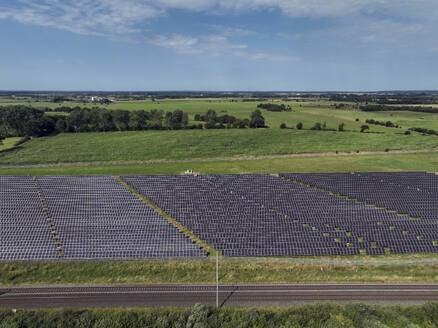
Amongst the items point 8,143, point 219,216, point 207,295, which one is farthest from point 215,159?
point 8,143

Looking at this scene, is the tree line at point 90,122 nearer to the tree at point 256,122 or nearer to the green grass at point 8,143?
the tree at point 256,122

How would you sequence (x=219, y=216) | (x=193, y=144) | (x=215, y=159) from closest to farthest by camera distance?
(x=219, y=216) → (x=215, y=159) → (x=193, y=144)

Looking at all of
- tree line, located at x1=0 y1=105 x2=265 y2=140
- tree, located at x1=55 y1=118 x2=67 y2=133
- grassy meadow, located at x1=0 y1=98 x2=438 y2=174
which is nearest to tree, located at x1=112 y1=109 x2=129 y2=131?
tree line, located at x1=0 y1=105 x2=265 y2=140

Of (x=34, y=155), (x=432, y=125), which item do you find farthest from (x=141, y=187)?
(x=432, y=125)

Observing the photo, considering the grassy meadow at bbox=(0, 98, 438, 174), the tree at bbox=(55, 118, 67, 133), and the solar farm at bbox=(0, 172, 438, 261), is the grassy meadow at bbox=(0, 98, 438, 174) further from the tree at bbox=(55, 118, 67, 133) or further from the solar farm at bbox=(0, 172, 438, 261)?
the solar farm at bbox=(0, 172, 438, 261)

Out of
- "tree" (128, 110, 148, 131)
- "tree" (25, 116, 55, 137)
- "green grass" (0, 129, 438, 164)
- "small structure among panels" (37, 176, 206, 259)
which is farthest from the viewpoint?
"tree" (128, 110, 148, 131)

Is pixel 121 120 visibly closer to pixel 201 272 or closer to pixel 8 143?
pixel 8 143
